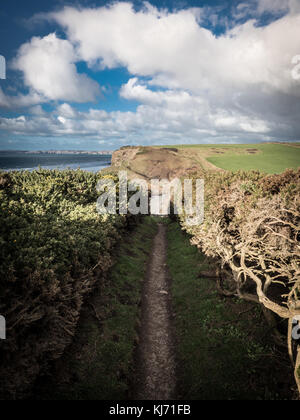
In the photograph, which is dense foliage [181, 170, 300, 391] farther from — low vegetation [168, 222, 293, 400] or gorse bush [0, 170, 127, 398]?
gorse bush [0, 170, 127, 398]

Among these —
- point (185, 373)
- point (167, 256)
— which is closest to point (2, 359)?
point (185, 373)

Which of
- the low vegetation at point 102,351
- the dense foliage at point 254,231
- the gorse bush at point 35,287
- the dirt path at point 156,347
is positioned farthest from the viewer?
the dirt path at point 156,347

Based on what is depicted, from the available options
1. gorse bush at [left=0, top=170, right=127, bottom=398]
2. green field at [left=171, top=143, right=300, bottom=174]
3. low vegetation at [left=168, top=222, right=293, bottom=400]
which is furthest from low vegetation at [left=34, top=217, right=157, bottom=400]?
green field at [left=171, top=143, right=300, bottom=174]

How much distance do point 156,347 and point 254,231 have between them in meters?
8.60

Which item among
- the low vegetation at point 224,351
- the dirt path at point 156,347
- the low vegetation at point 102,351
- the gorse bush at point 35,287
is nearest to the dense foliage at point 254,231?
the low vegetation at point 224,351

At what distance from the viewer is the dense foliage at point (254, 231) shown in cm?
899

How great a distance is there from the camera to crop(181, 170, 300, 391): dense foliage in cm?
899

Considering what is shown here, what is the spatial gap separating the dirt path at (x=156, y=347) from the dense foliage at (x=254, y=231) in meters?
4.82

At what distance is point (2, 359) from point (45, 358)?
1794 millimetres

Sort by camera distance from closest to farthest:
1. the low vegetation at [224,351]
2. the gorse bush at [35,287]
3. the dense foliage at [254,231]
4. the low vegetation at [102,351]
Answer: the gorse bush at [35,287]
the low vegetation at [224,351]
the low vegetation at [102,351]
the dense foliage at [254,231]

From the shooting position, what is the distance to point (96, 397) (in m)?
7.94

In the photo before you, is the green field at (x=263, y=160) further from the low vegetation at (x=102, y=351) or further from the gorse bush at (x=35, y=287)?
the gorse bush at (x=35, y=287)

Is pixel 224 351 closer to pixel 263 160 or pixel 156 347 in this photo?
pixel 156 347

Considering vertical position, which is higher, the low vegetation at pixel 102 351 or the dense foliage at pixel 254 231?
the dense foliage at pixel 254 231
